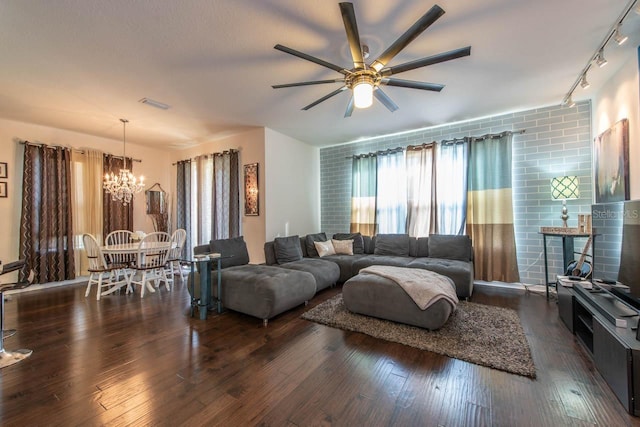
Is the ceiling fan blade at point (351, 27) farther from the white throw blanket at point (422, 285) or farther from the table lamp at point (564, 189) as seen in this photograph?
the table lamp at point (564, 189)

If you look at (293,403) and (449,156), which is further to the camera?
(449,156)

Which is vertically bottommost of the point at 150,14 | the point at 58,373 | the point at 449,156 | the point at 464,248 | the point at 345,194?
the point at 58,373

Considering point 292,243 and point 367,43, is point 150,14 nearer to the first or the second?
point 367,43

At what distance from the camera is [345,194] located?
18.9 ft

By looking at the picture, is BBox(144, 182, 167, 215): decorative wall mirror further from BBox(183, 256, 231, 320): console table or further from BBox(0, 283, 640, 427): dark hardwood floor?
BBox(183, 256, 231, 320): console table

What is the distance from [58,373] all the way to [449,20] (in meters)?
4.10

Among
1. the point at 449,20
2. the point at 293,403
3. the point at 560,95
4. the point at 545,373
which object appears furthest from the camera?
the point at 560,95

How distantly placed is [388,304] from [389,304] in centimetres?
1

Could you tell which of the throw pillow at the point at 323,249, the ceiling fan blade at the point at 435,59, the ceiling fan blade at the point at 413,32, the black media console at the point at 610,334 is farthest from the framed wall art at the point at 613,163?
the throw pillow at the point at 323,249

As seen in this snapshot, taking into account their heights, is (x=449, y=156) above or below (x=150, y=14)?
below

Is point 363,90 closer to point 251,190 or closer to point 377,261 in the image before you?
point 377,261

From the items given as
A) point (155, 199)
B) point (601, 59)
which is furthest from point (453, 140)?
point (155, 199)

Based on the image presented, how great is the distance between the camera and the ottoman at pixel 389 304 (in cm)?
251

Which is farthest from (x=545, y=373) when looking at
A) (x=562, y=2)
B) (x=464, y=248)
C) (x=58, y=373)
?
(x=58, y=373)
